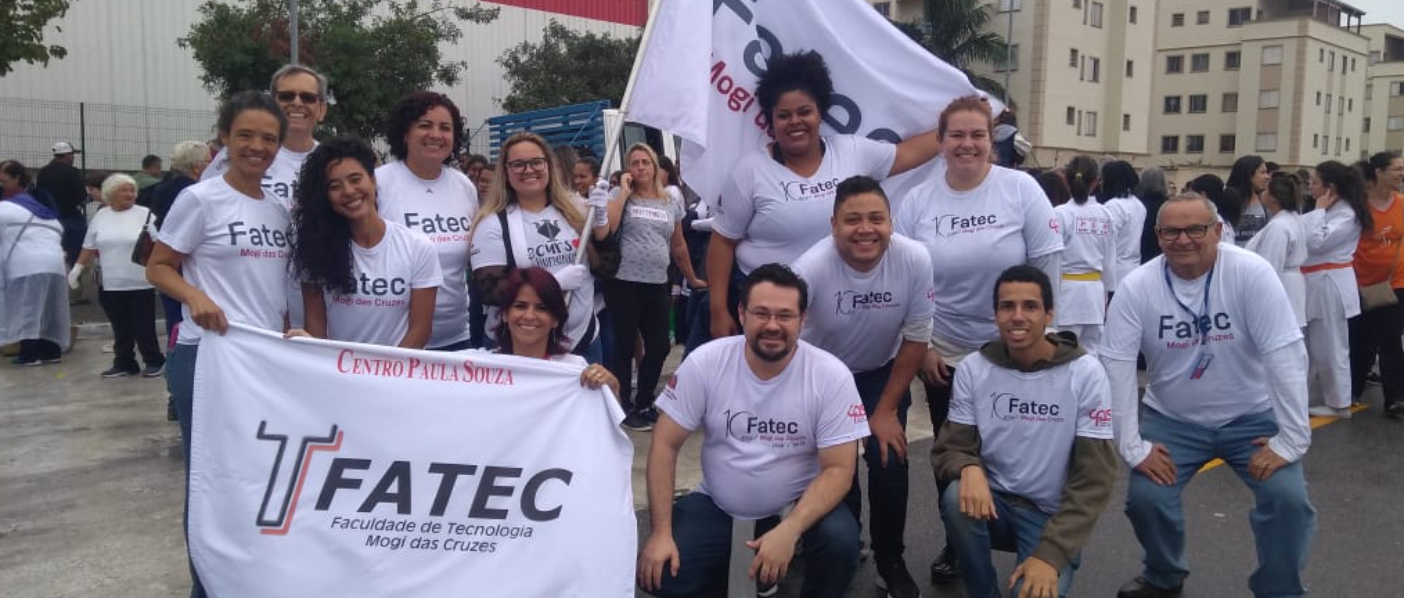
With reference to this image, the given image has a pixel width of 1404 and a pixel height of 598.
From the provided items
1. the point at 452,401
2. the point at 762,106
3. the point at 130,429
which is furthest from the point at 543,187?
the point at 130,429

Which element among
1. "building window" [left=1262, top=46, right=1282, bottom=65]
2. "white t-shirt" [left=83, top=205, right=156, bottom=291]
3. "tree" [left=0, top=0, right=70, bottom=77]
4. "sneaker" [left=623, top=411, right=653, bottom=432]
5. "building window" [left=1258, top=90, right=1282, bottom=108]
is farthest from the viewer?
"building window" [left=1258, top=90, right=1282, bottom=108]

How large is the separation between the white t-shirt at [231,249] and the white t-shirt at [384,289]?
21 cm

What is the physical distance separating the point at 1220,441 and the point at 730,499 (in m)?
1.99

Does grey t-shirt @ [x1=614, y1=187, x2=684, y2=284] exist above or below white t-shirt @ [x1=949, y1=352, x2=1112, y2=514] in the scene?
above

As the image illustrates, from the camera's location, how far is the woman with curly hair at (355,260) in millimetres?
3805

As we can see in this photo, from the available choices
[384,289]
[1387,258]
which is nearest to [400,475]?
[384,289]

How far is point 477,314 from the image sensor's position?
482 centimetres

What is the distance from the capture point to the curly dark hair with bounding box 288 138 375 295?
3.78 m

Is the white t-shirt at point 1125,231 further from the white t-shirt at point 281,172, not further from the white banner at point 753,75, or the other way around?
the white t-shirt at point 281,172

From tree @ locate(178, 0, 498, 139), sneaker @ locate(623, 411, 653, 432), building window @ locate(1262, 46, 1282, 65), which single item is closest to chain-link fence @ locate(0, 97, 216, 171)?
tree @ locate(178, 0, 498, 139)

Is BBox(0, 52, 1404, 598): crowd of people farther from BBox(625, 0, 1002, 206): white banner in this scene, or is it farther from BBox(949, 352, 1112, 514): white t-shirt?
BBox(625, 0, 1002, 206): white banner

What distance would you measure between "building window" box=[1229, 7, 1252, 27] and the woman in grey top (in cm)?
6404

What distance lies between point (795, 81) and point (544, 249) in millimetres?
1274

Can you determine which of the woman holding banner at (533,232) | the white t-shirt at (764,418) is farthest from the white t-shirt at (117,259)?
the white t-shirt at (764,418)
